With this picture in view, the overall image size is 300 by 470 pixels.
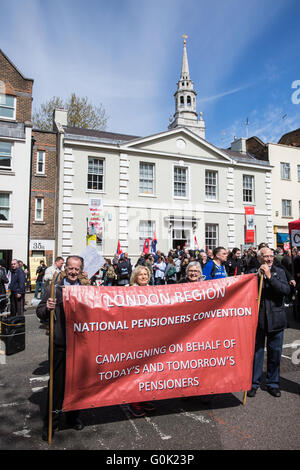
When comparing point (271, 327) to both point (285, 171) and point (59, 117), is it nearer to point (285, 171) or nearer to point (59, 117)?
point (59, 117)

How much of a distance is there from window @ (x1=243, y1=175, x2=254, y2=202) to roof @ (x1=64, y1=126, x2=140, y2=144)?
9301 mm

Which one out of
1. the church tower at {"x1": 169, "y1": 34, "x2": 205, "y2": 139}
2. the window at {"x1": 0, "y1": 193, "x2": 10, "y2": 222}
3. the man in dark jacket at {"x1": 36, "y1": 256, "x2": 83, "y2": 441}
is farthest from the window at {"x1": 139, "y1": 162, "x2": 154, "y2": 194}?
the church tower at {"x1": 169, "y1": 34, "x2": 205, "y2": 139}

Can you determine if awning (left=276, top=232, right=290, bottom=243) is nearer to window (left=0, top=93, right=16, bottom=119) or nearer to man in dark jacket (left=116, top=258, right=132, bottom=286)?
man in dark jacket (left=116, top=258, right=132, bottom=286)

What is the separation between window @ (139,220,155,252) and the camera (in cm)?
2008

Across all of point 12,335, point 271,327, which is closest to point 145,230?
point 12,335

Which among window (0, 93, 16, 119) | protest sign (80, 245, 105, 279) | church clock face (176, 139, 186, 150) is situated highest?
window (0, 93, 16, 119)

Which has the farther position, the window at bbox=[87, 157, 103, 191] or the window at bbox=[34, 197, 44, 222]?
the window at bbox=[87, 157, 103, 191]

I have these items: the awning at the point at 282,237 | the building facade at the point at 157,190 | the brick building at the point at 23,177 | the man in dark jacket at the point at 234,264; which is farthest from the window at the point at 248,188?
the man in dark jacket at the point at 234,264

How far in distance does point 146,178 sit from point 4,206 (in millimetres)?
8774

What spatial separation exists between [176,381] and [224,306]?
3.47ft

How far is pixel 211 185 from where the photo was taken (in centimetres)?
2273

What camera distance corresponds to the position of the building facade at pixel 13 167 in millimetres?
18047

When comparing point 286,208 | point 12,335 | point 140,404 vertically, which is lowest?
point 140,404

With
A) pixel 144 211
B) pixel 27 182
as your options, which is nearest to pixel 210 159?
pixel 144 211
